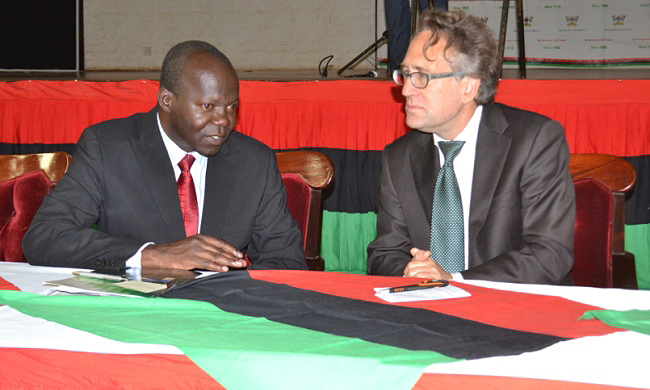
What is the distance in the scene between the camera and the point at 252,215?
208cm

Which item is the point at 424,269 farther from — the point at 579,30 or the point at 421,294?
the point at 579,30

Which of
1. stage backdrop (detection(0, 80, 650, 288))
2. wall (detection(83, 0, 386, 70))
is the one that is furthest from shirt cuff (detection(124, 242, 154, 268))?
wall (detection(83, 0, 386, 70))

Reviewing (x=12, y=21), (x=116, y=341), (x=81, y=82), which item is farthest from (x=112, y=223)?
(x=12, y=21)

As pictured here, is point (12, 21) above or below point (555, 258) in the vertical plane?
above

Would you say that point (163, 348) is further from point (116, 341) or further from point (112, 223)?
point (112, 223)

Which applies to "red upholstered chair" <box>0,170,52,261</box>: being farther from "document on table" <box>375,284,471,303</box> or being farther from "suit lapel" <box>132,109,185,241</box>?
"document on table" <box>375,284,471,303</box>

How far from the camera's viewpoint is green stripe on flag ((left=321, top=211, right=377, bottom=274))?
368cm

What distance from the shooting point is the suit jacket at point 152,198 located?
195cm

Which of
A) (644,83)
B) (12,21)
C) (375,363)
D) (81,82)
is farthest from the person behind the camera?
(12,21)

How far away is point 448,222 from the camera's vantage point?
1998mm

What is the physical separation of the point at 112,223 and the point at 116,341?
1011 mm

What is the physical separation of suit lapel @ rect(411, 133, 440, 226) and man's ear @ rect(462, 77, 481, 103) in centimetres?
17

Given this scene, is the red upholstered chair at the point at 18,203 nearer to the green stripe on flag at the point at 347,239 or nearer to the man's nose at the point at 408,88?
the man's nose at the point at 408,88

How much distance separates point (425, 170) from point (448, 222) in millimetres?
189
